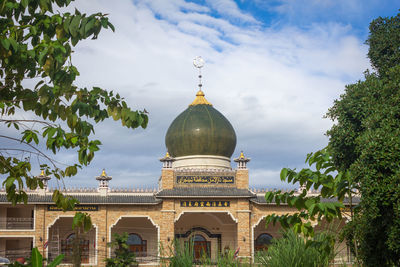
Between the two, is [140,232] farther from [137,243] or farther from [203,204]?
[203,204]

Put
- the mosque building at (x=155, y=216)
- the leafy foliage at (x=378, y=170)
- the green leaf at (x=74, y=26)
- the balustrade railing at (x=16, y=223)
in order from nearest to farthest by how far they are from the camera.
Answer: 1. the green leaf at (x=74, y=26)
2. the leafy foliage at (x=378, y=170)
3. the mosque building at (x=155, y=216)
4. the balustrade railing at (x=16, y=223)

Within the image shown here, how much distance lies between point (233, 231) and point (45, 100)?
23222 mm

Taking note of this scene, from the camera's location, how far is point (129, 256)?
1920 cm

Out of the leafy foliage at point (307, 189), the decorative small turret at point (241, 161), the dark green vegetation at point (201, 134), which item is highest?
the dark green vegetation at point (201, 134)

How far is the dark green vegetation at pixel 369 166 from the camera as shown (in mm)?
5297

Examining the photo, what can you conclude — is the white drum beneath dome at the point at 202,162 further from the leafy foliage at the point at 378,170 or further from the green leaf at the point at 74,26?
the green leaf at the point at 74,26

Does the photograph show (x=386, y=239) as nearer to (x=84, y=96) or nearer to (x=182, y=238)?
(x=84, y=96)

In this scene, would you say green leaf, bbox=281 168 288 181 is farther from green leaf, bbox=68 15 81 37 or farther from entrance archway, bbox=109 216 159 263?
entrance archway, bbox=109 216 159 263

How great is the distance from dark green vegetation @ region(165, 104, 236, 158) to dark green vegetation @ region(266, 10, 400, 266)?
19132 millimetres

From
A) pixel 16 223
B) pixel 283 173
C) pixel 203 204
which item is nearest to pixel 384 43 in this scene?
pixel 283 173

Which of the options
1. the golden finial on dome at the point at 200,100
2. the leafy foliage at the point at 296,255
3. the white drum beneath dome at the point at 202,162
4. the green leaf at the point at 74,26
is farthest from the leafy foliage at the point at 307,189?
the golden finial on dome at the point at 200,100

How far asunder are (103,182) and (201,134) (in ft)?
20.7

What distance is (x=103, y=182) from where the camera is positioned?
25.4 metres

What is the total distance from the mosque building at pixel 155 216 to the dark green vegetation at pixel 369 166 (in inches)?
606
